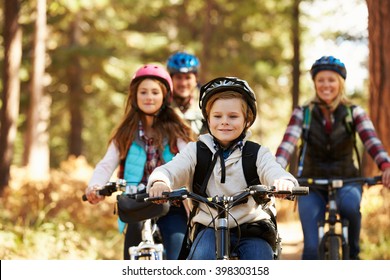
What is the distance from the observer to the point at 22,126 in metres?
28.6

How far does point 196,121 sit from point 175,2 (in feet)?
82.3

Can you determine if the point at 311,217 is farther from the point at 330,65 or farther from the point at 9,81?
the point at 9,81

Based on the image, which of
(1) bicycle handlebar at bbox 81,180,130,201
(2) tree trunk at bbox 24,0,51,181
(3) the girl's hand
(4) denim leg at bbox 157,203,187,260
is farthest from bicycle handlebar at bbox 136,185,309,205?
(2) tree trunk at bbox 24,0,51,181

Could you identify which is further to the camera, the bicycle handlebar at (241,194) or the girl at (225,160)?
the girl at (225,160)

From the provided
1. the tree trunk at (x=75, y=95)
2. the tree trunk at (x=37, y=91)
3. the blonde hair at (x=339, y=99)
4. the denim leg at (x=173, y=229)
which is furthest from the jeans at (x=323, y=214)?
the tree trunk at (x=75, y=95)

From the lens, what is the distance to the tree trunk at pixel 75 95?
92.1 feet

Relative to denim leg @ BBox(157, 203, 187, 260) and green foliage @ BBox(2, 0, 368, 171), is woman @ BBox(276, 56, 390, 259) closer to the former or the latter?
denim leg @ BBox(157, 203, 187, 260)

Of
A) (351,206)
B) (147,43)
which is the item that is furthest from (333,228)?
(147,43)

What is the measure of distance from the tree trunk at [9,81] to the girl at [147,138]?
1076 centimetres

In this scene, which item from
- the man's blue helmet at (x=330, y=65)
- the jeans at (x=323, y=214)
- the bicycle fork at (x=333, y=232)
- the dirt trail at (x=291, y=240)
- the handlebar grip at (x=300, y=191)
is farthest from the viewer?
the dirt trail at (x=291, y=240)

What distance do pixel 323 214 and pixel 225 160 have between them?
273cm

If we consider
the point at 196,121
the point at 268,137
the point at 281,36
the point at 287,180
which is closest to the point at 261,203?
the point at 287,180

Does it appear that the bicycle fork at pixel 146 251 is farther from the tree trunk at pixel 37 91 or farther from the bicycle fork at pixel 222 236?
the tree trunk at pixel 37 91
